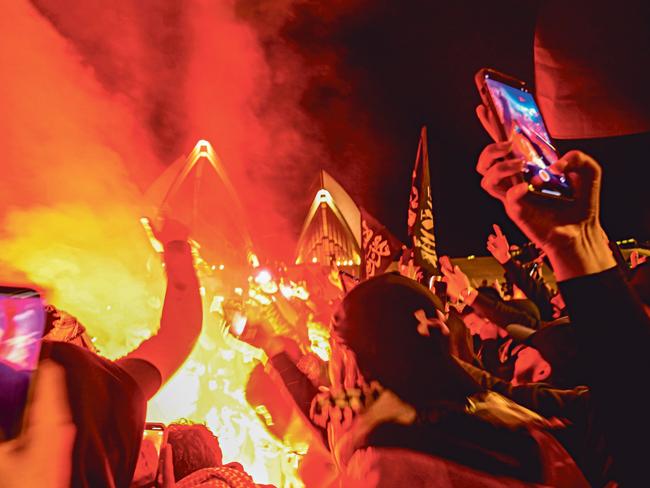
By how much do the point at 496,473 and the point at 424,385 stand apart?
26 centimetres

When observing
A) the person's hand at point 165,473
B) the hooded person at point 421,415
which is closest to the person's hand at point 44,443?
the hooded person at point 421,415

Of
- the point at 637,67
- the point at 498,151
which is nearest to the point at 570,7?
the point at 637,67

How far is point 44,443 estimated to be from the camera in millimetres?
895

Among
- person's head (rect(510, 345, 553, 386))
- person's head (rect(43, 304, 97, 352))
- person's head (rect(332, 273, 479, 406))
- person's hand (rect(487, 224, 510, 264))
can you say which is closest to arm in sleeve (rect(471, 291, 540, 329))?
person's hand (rect(487, 224, 510, 264))

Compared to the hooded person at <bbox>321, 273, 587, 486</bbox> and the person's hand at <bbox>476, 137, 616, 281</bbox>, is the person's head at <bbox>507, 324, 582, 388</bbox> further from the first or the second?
the person's hand at <bbox>476, 137, 616, 281</bbox>

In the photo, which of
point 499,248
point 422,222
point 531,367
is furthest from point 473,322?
point 531,367

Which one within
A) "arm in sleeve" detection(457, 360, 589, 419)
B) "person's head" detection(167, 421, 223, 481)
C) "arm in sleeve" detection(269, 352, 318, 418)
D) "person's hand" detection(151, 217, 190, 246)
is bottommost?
"arm in sleeve" detection(457, 360, 589, 419)

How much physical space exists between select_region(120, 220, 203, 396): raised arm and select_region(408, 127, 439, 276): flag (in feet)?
10.7

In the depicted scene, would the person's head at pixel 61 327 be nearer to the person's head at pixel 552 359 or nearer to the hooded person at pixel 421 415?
the hooded person at pixel 421 415

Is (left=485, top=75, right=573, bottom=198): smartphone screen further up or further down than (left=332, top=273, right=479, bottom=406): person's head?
further up

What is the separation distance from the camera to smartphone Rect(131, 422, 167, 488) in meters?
1.73

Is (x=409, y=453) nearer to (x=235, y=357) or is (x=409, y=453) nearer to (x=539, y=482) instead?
(x=539, y=482)

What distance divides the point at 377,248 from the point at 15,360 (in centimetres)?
479

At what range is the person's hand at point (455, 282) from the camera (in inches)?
169
